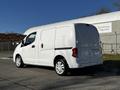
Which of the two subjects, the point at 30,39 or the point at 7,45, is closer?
the point at 30,39

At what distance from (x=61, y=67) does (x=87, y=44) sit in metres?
1.50

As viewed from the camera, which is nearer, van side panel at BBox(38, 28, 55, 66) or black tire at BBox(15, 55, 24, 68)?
van side panel at BBox(38, 28, 55, 66)

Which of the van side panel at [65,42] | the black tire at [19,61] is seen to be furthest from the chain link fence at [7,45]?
the van side panel at [65,42]

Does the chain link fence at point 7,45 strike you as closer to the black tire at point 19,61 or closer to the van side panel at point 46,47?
the black tire at point 19,61

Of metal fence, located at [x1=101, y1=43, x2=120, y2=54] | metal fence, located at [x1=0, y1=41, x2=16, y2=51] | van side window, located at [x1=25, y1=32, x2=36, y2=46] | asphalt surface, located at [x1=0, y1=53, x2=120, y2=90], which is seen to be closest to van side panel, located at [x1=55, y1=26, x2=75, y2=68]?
asphalt surface, located at [x1=0, y1=53, x2=120, y2=90]

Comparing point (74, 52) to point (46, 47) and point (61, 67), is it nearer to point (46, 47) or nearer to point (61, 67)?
point (61, 67)

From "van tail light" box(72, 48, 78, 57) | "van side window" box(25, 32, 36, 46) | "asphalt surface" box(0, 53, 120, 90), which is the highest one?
"van side window" box(25, 32, 36, 46)

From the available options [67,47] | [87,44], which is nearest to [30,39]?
[67,47]

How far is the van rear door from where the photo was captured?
1141 cm

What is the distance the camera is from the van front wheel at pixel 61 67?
1167 cm

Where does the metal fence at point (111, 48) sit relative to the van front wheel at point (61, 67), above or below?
above

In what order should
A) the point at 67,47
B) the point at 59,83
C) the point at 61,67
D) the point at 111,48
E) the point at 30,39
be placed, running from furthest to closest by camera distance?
the point at 111,48, the point at 30,39, the point at 61,67, the point at 67,47, the point at 59,83

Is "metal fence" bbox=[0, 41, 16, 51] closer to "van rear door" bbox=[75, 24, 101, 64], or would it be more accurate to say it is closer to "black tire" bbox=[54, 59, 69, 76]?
"black tire" bbox=[54, 59, 69, 76]

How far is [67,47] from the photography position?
1155cm
